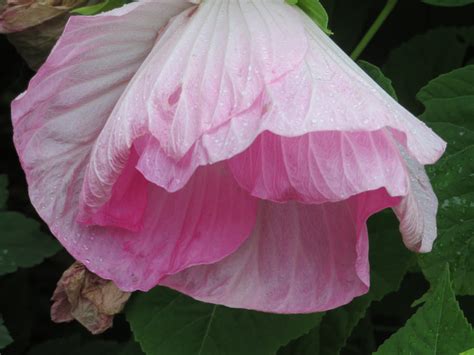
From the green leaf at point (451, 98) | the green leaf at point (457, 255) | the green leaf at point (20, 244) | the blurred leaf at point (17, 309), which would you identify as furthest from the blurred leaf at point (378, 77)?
the blurred leaf at point (17, 309)

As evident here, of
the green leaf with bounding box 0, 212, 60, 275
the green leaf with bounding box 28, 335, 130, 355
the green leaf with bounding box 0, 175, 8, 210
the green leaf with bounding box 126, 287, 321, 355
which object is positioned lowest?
the green leaf with bounding box 28, 335, 130, 355

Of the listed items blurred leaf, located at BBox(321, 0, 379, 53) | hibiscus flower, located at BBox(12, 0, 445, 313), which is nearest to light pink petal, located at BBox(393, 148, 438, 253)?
hibiscus flower, located at BBox(12, 0, 445, 313)

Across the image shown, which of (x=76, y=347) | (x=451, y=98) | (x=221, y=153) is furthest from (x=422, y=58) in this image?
(x=221, y=153)

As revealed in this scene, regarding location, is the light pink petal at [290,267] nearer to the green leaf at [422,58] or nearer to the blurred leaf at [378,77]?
the blurred leaf at [378,77]

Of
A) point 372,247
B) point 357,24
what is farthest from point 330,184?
point 357,24

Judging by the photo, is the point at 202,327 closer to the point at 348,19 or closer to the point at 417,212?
the point at 417,212

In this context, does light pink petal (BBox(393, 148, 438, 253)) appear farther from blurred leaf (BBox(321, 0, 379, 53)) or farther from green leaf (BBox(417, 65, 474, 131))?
blurred leaf (BBox(321, 0, 379, 53))
